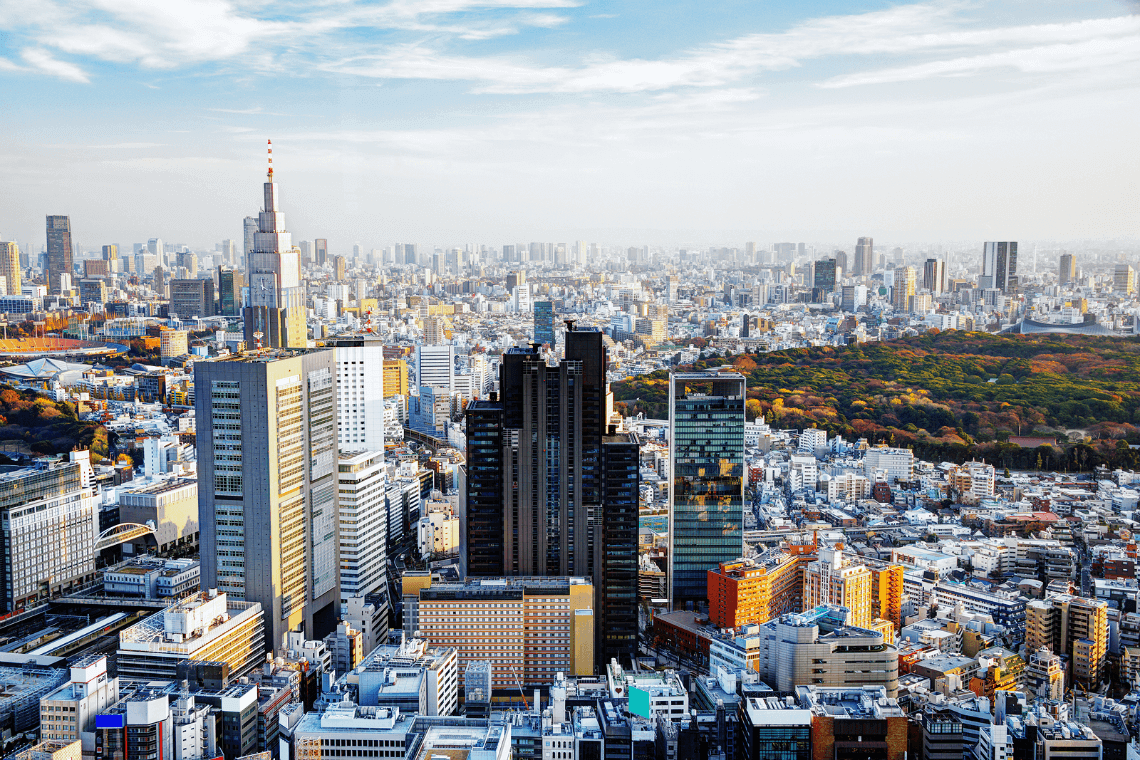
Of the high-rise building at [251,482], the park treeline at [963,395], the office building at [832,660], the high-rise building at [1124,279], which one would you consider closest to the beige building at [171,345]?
the park treeline at [963,395]

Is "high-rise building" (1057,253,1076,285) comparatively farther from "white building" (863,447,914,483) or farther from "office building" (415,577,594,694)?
"office building" (415,577,594,694)

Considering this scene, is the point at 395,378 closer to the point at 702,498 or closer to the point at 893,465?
the point at 893,465

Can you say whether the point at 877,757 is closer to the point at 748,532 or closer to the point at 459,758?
the point at 459,758

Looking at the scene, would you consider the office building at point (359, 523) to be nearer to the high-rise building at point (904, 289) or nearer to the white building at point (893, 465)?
the white building at point (893, 465)

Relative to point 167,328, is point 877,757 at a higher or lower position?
lower

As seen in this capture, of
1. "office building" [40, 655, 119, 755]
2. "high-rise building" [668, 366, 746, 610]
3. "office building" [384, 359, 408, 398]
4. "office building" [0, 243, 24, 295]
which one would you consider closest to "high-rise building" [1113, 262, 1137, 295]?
"office building" [384, 359, 408, 398]

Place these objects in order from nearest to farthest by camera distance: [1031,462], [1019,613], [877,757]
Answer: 1. [877,757]
2. [1019,613]
3. [1031,462]

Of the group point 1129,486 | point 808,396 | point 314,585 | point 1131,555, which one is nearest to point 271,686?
point 314,585

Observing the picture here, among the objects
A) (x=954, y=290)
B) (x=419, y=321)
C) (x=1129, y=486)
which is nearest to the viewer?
(x=1129, y=486)
